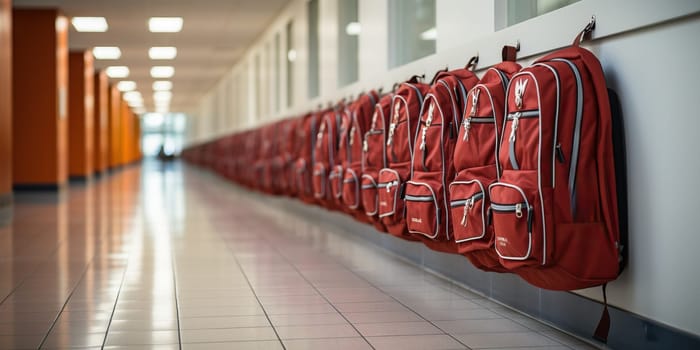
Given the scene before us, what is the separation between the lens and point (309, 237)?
24.9ft

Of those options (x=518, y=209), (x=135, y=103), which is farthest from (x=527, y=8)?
(x=135, y=103)

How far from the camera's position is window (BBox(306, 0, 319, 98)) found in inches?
420

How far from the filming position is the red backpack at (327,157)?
23.0ft

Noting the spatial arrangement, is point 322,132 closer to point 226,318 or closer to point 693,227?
point 226,318

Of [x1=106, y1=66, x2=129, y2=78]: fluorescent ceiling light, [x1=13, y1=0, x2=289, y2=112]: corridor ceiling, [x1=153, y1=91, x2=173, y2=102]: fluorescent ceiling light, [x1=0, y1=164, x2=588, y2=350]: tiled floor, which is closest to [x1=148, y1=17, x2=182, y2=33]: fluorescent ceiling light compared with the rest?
[x1=13, y1=0, x2=289, y2=112]: corridor ceiling

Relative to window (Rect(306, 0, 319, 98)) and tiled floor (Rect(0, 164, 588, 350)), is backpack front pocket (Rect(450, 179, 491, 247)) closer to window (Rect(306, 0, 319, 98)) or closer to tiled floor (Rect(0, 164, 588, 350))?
tiled floor (Rect(0, 164, 588, 350))

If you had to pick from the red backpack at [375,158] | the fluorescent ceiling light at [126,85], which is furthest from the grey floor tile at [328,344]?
the fluorescent ceiling light at [126,85]

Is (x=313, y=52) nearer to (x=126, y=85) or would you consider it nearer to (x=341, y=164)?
(x=341, y=164)

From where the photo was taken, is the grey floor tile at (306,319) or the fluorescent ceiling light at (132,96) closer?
the grey floor tile at (306,319)

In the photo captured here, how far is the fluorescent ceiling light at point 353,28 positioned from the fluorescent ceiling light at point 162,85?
18.5m

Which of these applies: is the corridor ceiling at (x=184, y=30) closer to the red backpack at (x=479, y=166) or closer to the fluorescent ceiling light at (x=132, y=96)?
the fluorescent ceiling light at (x=132, y=96)

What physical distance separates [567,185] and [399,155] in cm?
191

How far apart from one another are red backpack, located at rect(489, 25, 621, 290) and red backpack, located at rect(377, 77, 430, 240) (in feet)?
5.36

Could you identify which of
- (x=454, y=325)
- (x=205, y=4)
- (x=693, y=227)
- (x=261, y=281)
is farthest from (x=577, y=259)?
(x=205, y=4)
